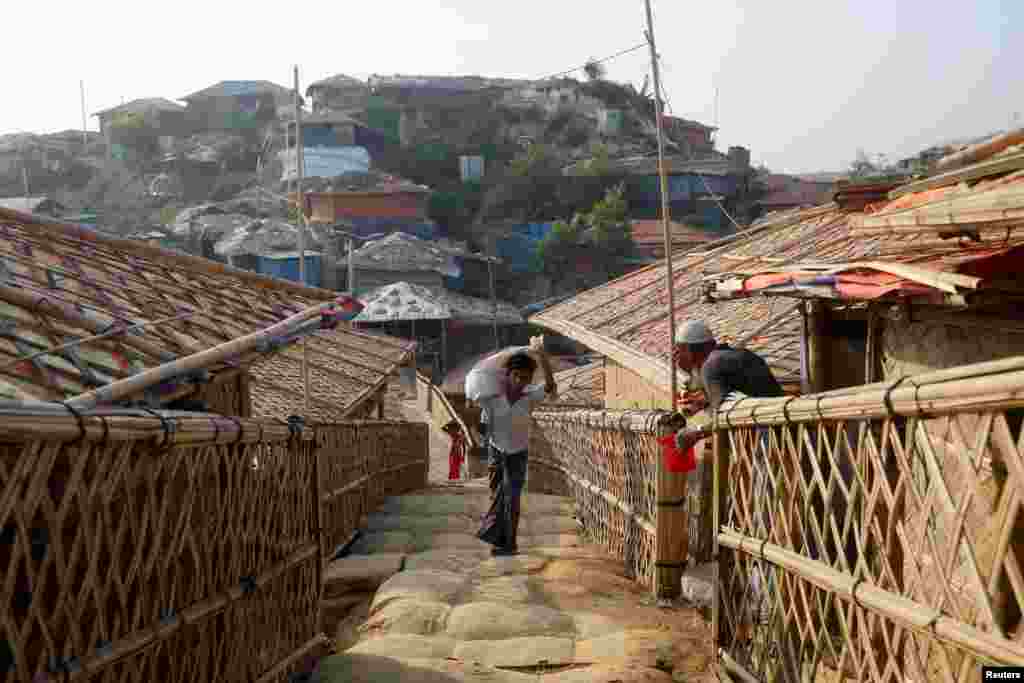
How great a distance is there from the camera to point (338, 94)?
52.7m

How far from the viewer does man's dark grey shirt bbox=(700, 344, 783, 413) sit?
502 cm

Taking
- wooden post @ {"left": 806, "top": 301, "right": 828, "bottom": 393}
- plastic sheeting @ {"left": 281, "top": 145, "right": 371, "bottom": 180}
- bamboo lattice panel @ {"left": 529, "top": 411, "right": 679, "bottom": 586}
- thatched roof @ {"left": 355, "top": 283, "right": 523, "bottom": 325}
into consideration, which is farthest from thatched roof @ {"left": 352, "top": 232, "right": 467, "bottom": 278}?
wooden post @ {"left": 806, "top": 301, "right": 828, "bottom": 393}

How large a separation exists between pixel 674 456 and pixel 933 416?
10.1 ft

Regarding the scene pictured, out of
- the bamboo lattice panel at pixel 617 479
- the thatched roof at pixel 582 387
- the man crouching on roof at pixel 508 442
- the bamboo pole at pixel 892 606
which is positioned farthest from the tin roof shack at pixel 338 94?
the bamboo pole at pixel 892 606

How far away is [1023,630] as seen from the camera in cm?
222

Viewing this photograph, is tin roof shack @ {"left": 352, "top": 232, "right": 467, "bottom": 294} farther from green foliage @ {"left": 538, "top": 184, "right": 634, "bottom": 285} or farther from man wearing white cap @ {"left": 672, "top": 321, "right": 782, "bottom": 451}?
man wearing white cap @ {"left": 672, "top": 321, "right": 782, "bottom": 451}

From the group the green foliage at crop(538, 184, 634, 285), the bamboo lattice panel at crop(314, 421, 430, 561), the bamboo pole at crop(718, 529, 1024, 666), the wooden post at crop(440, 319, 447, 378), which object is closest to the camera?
the bamboo pole at crop(718, 529, 1024, 666)

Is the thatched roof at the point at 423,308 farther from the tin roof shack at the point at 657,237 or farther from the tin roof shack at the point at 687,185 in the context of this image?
the tin roof shack at the point at 687,185

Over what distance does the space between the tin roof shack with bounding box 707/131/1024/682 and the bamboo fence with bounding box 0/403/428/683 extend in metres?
2.20

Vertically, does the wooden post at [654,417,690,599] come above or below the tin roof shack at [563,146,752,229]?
below

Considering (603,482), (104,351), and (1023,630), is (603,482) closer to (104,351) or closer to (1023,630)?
(104,351)

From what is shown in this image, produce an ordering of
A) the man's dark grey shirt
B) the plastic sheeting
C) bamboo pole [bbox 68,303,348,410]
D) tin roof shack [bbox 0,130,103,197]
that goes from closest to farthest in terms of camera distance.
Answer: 1. bamboo pole [bbox 68,303,348,410]
2. the man's dark grey shirt
3. the plastic sheeting
4. tin roof shack [bbox 0,130,103,197]

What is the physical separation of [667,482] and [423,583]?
158 centimetres

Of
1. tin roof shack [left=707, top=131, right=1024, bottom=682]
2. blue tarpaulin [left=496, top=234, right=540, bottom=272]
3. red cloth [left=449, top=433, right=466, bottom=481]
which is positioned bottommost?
red cloth [left=449, top=433, right=466, bottom=481]
